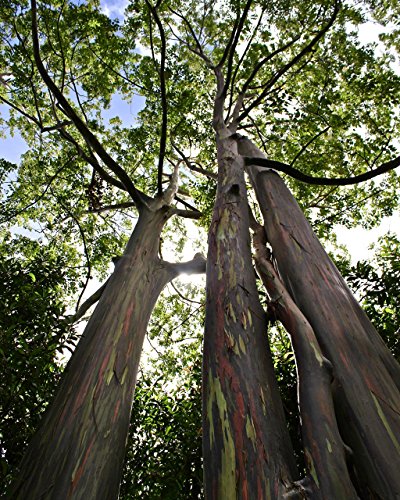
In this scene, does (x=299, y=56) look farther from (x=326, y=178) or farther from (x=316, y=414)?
(x=316, y=414)

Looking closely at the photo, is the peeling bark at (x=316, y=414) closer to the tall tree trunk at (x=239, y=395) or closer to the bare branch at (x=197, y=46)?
the tall tree trunk at (x=239, y=395)

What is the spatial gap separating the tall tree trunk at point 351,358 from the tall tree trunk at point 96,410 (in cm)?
168

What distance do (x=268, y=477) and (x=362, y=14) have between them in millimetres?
9341

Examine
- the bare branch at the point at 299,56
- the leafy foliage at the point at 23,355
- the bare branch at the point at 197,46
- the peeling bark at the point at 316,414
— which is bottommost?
the peeling bark at the point at 316,414

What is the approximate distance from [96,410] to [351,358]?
6.42ft

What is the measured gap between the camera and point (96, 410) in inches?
104

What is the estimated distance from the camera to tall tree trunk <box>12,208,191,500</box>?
2.20 m

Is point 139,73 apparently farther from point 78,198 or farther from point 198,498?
point 198,498

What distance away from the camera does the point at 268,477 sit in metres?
1.34

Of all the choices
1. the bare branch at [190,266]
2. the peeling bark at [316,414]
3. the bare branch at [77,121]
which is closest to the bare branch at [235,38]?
the bare branch at [77,121]

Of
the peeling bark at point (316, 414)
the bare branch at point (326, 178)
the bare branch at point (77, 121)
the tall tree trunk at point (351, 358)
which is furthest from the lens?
the bare branch at point (77, 121)

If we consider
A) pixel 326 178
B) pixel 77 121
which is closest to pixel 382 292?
pixel 326 178

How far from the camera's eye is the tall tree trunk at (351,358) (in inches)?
59.2

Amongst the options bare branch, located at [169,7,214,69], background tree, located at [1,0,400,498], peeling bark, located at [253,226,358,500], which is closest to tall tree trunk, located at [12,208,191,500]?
background tree, located at [1,0,400,498]
